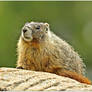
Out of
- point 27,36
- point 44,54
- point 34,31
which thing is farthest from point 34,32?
point 44,54

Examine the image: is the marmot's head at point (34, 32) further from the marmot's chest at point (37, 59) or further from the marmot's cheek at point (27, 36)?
the marmot's chest at point (37, 59)

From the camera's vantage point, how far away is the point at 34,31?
13.9 m

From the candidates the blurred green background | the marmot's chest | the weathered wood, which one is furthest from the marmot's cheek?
the blurred green background

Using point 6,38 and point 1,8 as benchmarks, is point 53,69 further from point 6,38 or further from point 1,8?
point 1,8

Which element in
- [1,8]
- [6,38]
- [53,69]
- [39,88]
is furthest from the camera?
[1,8]

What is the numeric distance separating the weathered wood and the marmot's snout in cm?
161

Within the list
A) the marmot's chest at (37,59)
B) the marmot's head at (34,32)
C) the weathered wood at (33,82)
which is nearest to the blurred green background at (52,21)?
the marmot's head at (34,32)

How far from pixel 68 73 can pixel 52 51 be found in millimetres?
596

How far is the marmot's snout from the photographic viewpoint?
1360 cm

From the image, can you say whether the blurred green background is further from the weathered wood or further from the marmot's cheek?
the weathered wood

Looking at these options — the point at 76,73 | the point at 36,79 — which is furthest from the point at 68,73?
the point at 36,79

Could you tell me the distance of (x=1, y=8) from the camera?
3641 centimetres

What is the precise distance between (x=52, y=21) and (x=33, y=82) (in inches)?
937

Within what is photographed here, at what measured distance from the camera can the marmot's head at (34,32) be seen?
536 inches
